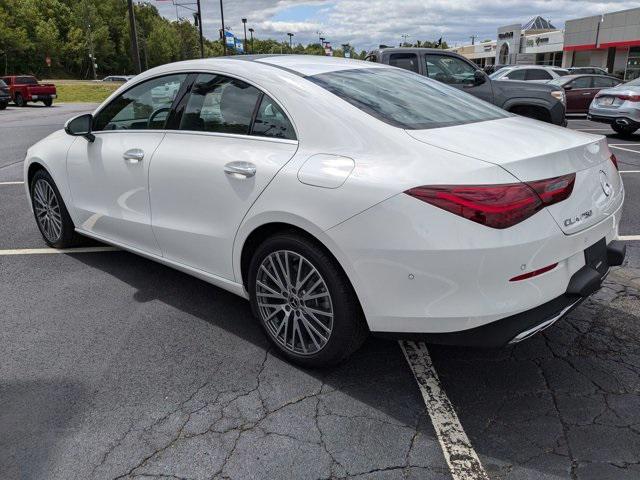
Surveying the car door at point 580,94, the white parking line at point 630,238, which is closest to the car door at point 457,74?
the white parking line at point 630,238

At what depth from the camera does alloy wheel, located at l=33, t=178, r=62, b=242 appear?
491 centimetres

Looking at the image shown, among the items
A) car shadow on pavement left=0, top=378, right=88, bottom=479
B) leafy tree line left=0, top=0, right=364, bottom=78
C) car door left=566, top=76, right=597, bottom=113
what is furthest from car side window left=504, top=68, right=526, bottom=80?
leafy tree line left=0, top=0, right=364, bottom=78

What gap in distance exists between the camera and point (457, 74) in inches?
409

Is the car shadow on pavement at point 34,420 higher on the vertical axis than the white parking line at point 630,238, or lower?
higher

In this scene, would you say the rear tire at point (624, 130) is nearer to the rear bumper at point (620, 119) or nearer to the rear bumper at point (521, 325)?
the rear bumper at point (620, 119)

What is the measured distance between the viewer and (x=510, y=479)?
228 centimetres

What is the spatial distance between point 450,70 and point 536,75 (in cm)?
897

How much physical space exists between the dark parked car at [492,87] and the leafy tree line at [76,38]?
57105mm

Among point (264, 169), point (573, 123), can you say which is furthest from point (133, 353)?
point (573, 123)

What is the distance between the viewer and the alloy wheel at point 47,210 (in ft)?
16.1

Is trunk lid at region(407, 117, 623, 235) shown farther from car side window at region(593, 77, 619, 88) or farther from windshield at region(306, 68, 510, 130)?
car side window at region(593, 77, 619, 88)

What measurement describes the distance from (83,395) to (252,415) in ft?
3.00

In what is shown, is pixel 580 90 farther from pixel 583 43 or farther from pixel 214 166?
pixel 583 43

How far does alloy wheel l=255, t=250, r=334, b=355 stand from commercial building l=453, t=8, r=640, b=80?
44910mm
